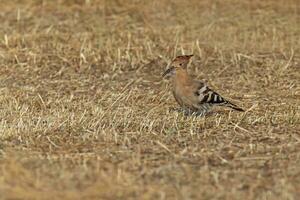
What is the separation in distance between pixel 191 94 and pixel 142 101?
1096mm

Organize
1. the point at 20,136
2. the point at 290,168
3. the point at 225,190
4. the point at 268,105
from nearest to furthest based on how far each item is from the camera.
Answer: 1. the point at 225,190
2. the point at 290,168
3. the point at 20,136
4. the point at 268,105

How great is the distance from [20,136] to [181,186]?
1946 millimetres

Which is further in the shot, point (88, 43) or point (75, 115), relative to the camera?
point (88, 43)

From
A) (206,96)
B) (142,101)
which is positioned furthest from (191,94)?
(142,101)

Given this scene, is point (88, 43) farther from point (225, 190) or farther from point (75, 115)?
point (225, 190)

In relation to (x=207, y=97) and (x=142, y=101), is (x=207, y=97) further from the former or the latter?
(x=142, y=101)

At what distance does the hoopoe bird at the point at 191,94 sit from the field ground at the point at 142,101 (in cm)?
15

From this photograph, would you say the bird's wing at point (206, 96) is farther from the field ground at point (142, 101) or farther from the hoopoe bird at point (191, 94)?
the field ground at point (142, 101)

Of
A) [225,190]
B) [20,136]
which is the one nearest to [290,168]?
[225,190]

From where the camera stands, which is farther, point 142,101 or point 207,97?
point 142,101

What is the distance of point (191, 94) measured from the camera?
860cm

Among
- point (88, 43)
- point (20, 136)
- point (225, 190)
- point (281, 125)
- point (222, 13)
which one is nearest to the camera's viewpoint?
point (225, 190)

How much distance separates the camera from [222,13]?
1401 centimetres

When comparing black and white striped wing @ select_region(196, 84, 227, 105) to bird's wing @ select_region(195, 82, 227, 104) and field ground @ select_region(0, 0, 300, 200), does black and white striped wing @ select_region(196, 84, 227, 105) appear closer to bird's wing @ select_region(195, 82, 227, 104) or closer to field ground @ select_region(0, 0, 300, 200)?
bird's wing @ select_region(195, 82, 227, 104)
